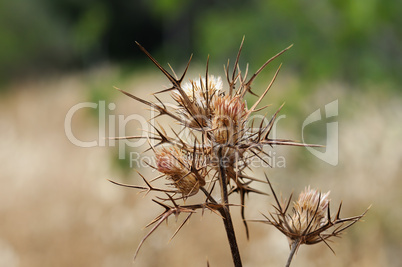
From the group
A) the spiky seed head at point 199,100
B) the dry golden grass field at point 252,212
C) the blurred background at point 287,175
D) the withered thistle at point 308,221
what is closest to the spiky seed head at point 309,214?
the withered thistle at point 308,221

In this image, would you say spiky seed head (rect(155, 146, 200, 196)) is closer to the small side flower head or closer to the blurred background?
the small side flower head

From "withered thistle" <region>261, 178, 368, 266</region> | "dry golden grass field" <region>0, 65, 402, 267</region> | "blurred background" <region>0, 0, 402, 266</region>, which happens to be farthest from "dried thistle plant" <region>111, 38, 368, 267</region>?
"dry golden grass field" <region>0, 65, 402, 267</region>

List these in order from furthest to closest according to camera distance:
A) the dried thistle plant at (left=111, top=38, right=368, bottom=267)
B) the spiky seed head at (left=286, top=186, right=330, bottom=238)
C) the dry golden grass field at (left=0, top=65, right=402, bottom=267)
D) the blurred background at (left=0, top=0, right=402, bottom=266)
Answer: the blurred background at (left=0, top=0, right=402, bottom=266) → the dry golden grass field at (left=0, top=65, right=402, bottom=267) → the spiky seed head at (left=286, top=186, right=330, bottom=238) → the dried thistle plant at (left=111, top=38, right=368, bottom=267)

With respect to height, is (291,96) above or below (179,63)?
below

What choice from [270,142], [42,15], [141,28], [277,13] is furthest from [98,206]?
[141,28]

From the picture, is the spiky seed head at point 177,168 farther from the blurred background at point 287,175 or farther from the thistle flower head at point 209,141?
the blurred background at point 287,175

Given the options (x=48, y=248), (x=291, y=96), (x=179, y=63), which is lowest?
(x=48, y=248)

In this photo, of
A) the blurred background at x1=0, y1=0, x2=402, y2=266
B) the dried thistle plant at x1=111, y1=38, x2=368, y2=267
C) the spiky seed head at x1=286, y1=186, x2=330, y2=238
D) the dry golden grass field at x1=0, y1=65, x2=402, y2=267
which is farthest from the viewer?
the blurred background at x1=0, y1=0, x2=402, y2=266

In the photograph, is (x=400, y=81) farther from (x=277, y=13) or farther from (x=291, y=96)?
(x=277, y=13)
